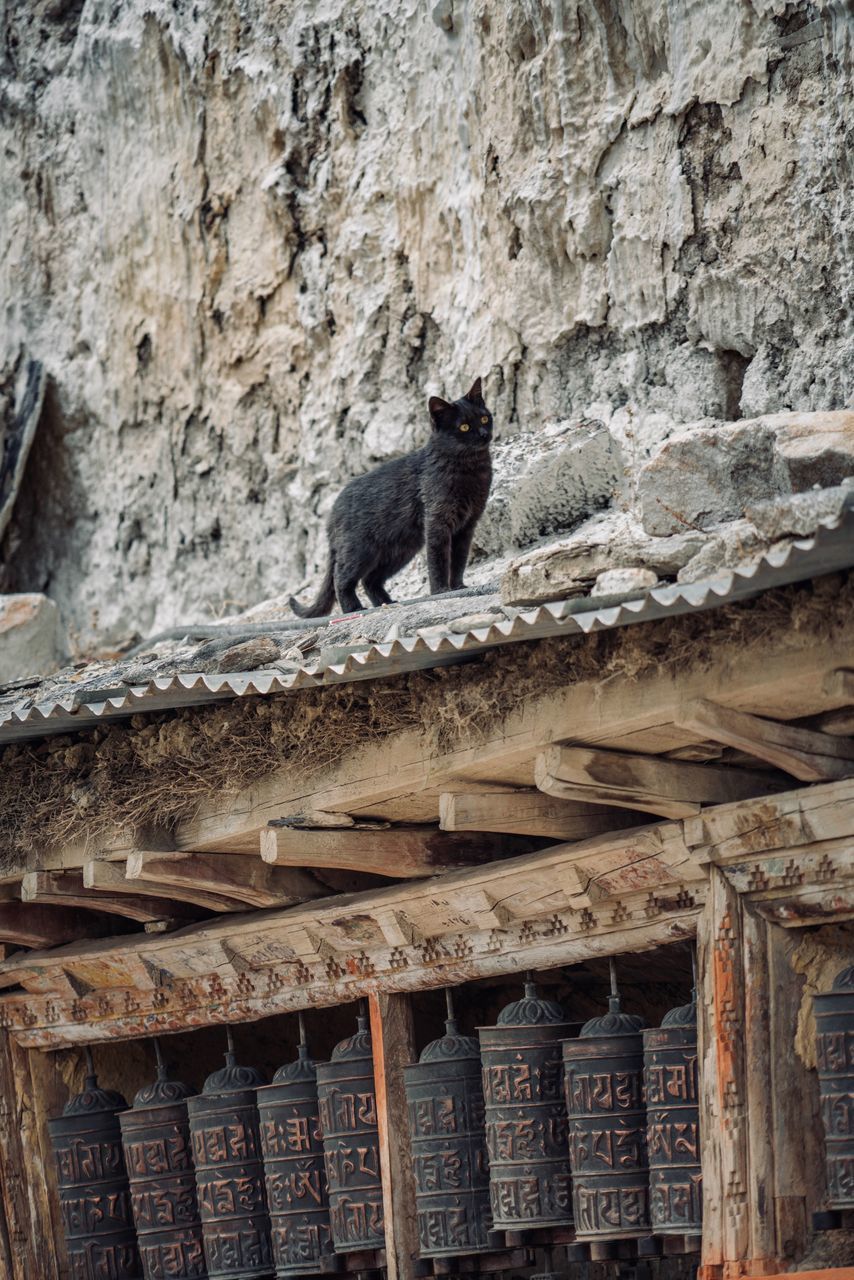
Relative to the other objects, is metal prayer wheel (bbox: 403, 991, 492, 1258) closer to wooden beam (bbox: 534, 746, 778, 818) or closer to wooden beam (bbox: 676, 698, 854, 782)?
wooden beam (bbox: 534, 746, 778, 818)

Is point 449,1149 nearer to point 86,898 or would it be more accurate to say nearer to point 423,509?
point 86,898

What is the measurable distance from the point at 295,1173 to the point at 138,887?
111 cm

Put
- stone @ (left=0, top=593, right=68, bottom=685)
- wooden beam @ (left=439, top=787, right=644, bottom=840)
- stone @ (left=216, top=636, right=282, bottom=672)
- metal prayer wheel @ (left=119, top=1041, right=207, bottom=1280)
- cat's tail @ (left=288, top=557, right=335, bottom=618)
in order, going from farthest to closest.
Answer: stone @ (left=0, top=593, right=68, bottom=685) → cat's tail @ (left=288, top=557, right=335, bottom=618) → metal prayer wheel @ (left=119, top=1041, right=207, bottom=1280) → stone @ (left=216, top=636, right=282, bottom=672) → wooden beam @ (left=439, top=787, right=644, bottom=840)

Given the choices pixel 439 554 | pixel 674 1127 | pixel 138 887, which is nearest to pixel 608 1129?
pixel 674 1127

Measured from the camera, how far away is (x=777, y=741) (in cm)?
543

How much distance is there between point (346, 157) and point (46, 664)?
3199 mm

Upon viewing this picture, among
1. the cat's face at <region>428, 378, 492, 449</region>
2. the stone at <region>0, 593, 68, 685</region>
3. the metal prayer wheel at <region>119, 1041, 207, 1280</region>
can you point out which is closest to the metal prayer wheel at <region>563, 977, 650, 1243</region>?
the metal prayer wheel at <region>119, 1041, 207, 1280</region>

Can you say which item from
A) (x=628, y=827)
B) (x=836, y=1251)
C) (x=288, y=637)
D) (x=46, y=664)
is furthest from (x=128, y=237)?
(x=836, y=1251)

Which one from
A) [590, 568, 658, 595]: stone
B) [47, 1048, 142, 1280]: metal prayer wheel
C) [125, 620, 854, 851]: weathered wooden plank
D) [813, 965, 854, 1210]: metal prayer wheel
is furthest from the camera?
[47, 1048, 142, 1280]: metal prayer wheel

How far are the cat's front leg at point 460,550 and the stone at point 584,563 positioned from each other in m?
2.29

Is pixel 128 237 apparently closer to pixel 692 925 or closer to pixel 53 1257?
pixel 53 1257

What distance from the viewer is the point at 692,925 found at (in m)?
5.96

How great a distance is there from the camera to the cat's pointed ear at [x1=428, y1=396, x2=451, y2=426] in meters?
8.24

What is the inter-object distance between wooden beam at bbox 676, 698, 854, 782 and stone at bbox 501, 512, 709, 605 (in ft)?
1.68
